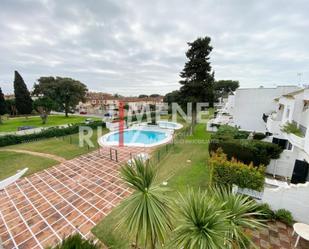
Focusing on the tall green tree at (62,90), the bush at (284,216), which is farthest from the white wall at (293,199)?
the tall green tree at (62,90)

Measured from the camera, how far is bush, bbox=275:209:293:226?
7320 millimetres

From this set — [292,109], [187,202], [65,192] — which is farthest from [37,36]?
[292,109]

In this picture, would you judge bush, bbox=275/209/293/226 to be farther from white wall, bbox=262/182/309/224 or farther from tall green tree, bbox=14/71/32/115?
tall green tree, bbox=14/71/32/115

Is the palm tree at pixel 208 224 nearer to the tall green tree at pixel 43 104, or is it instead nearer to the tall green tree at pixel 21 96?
the tall green tree at pixel 43 104

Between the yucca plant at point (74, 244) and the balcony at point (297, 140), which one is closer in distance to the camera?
the yucca plant at point (74, 244)

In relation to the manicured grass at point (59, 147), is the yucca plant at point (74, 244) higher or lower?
higher

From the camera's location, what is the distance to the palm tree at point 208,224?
Answer: 126 inches

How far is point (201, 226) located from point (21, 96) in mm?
52787

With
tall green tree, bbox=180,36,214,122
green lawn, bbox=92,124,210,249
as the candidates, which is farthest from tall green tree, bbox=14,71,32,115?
green lawn, bbox=92,124,210,249

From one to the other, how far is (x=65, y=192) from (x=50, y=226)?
280 centimetres

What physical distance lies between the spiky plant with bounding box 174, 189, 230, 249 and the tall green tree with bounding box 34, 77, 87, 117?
137 ft

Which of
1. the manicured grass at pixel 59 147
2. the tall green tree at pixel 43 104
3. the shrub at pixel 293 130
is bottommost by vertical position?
the manicured grass at pixel 59 147

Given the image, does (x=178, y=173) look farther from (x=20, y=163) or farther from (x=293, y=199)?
(x=20, y=163)

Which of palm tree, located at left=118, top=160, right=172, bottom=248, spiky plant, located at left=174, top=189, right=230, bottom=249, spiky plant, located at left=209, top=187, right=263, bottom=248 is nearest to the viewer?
spiky plant, located at left=174, top=189, right=230, bottom=249
